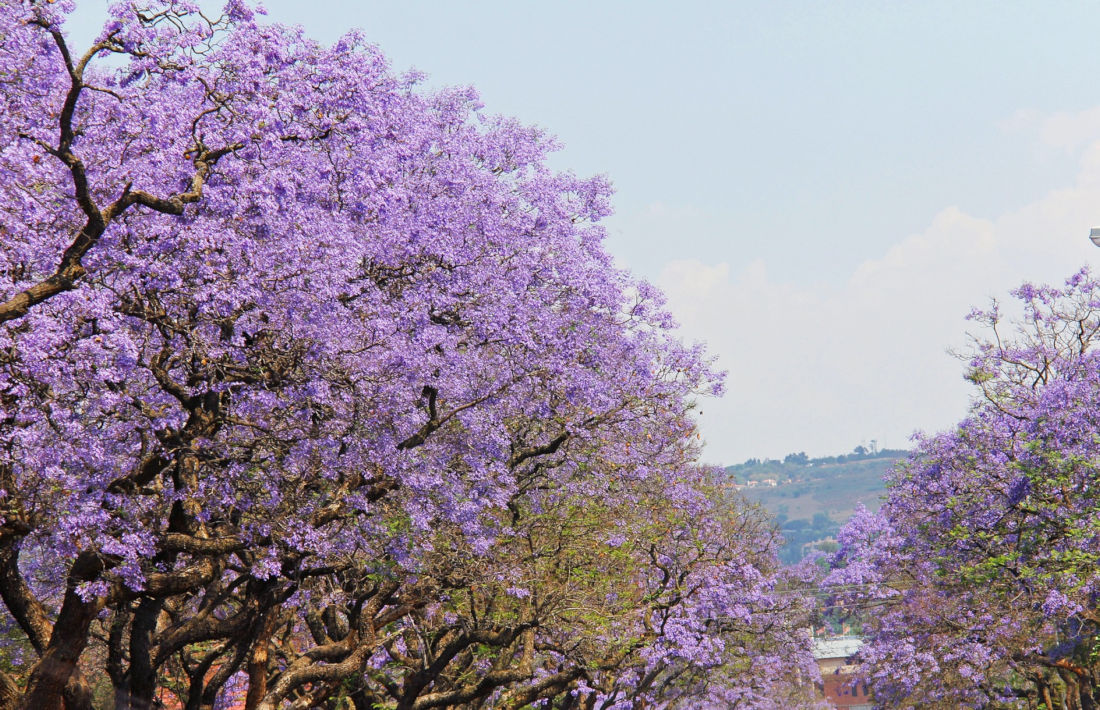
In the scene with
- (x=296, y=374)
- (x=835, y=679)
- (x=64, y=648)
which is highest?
(x=296, y=374)

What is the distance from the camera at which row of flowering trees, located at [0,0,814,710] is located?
14297 mm

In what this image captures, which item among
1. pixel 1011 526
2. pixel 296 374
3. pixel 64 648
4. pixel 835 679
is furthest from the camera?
pixel 835 679

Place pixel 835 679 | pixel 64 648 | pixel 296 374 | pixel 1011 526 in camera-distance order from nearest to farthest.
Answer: pixel 64 648
pixel 296 374
pixel 1011 526
pixel 835 679

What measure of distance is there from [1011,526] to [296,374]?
1915 centimetres

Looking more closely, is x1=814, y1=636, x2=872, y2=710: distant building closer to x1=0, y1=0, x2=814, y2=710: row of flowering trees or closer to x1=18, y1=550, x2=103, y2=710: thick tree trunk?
x1=0, y1=0, x2=814, y2=710: row of flowering trees

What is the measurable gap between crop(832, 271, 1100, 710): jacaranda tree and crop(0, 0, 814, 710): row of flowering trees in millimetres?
7478

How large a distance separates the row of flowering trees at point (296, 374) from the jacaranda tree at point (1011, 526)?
24.5 feet

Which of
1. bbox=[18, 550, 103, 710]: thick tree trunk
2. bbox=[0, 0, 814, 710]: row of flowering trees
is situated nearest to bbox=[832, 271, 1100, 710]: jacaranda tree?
bbox=[0, 0, 814, 710]: row of flowering trees

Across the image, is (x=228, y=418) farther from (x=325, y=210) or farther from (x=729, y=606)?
(x=729, y=606)

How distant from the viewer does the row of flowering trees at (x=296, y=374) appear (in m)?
14.3

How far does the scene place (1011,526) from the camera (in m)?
28.4

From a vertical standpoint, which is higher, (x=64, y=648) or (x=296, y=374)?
(x=296, y=374)

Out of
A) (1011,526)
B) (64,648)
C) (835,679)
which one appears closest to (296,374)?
(64,648)

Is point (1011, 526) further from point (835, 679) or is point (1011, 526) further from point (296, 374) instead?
point (835, 679)
